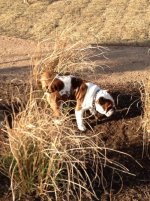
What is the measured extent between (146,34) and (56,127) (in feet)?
16.3

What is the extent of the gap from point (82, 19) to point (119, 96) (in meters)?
3.60

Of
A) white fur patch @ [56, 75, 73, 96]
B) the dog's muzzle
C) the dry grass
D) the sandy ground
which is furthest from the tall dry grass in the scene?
the dry grass

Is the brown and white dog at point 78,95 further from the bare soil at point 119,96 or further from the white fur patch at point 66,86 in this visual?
the bare soil at point 119,96

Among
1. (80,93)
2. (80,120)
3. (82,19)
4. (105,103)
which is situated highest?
(82,19)

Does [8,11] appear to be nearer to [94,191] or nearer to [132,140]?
[132,140]

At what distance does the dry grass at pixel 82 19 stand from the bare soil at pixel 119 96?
49 centimetres

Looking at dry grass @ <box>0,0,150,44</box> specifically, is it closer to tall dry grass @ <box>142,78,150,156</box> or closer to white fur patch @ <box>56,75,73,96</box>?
white fur patch @ <box>56,75,73,96</box>

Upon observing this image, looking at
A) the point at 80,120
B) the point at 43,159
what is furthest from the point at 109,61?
the point at 43,159

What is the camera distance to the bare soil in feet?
16.5

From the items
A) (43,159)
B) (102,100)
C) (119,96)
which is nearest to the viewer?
(43,159)

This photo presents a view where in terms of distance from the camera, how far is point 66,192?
479cm

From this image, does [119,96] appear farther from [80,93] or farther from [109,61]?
[109,61]

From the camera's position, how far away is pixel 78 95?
19.4 ft

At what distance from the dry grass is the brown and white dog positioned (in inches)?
116
